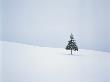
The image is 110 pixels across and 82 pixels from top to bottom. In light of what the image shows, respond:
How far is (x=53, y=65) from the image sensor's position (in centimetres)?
186

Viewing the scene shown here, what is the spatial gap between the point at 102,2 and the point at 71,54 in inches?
24.8

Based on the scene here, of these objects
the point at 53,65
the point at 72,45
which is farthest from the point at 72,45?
the point at 53,65

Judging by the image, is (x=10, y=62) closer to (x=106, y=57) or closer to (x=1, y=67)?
(x=1, y=67)

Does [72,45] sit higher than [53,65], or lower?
higher

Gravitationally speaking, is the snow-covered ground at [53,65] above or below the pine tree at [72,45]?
below

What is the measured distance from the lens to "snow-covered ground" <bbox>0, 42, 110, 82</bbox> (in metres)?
1.81

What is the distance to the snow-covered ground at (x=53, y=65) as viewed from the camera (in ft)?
5.94

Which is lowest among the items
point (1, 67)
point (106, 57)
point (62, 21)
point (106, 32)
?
point (1, 67)

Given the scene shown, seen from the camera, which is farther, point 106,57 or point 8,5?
point 8,5

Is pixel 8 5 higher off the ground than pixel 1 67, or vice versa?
pixel 8 5

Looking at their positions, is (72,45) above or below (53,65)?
above

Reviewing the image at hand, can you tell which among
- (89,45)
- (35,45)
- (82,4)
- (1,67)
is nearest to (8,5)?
(35,45)

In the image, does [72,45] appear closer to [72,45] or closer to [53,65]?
[72,45]

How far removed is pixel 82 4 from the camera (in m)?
1.88
